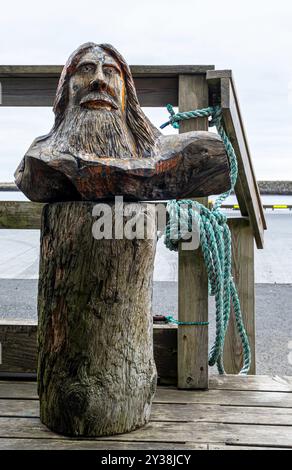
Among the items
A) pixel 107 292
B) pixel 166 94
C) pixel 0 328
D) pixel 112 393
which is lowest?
pixel 112 393

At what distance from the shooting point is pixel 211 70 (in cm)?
158

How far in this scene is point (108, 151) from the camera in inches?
49.8

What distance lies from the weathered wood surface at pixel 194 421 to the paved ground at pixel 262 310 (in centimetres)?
123

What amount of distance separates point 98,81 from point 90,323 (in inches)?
26.4

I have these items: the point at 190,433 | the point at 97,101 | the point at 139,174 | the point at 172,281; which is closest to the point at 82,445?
the point at 190,433

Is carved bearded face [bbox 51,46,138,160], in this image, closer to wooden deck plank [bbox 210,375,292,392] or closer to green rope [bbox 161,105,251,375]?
green rope [bbox 161,105,251,375]

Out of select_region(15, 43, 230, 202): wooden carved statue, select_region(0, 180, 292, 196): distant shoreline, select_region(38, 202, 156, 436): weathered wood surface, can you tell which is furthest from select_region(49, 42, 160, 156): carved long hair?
select_region(0, 180, 292, 196): distant shoreline

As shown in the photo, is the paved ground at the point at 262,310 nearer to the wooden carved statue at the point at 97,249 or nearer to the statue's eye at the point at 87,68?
the wooden carved statue at the point at 97,249

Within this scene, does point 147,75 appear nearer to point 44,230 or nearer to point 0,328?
point 44,230

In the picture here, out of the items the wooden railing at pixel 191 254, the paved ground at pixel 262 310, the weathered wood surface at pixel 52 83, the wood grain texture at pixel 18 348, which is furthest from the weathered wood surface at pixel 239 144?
the paved ground at pixel 262 310

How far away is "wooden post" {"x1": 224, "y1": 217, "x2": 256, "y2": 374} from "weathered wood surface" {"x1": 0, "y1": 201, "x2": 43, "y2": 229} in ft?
2.70

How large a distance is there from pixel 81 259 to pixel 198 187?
0.41 m

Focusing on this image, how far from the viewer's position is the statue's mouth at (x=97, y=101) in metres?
1.31
